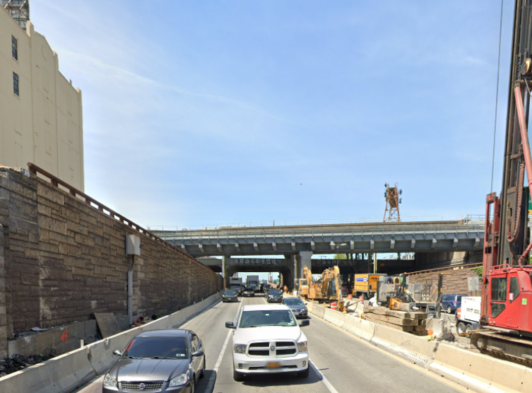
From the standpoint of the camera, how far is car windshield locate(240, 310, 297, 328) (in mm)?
11477

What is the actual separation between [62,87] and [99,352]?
3856 centimetres

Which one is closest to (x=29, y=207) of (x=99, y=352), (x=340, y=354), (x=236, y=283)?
(x=99, y=352)

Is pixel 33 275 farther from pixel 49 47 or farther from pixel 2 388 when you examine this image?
pixel 49 47

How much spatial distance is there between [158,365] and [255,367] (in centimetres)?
248

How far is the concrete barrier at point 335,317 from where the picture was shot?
2337cm

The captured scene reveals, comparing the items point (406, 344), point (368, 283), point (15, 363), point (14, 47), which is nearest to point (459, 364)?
point (406, 344)

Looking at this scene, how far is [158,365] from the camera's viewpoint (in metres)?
8.35

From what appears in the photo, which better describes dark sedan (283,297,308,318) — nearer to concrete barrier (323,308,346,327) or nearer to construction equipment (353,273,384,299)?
concrete barrier (323,308,346,327)

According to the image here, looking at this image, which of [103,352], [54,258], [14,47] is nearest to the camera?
[103,352]

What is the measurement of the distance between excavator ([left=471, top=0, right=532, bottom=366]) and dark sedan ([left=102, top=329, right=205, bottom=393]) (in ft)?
25.9

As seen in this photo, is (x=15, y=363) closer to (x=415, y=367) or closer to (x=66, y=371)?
(x=66, y=371)

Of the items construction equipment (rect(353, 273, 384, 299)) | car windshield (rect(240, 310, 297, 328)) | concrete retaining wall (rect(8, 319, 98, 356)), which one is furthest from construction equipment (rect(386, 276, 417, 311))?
construction equipment (rect(353, 273, 384, 299))

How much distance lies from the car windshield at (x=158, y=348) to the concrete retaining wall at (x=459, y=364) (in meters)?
6.25

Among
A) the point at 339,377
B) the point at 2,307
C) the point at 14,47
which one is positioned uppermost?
the point at 14,47
